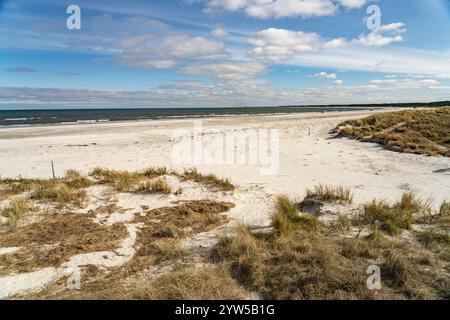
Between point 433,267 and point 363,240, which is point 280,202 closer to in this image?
point 363,240

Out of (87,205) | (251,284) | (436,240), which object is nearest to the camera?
(251,284)

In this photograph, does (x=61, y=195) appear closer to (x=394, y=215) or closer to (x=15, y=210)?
(x=15, y=210)

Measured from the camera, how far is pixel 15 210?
6.33 metres

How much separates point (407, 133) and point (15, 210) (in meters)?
17.8

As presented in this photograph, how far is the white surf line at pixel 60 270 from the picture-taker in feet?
13.2

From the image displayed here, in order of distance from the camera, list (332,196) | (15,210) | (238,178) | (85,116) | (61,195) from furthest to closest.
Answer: (85,116) < (238,178) < (61,195) < (332,196) < (15,210)

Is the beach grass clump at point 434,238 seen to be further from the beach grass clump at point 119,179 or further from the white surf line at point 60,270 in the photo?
the beach grass clump at point 119,179

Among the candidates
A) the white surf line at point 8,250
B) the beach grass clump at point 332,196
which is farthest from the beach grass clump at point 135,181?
the beach grass clump at point 332,196

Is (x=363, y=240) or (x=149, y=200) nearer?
(x=363, y=240)

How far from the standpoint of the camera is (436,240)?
483 centimetres

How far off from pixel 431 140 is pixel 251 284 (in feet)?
51.7

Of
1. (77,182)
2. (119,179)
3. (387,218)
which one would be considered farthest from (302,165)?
(77,182)
